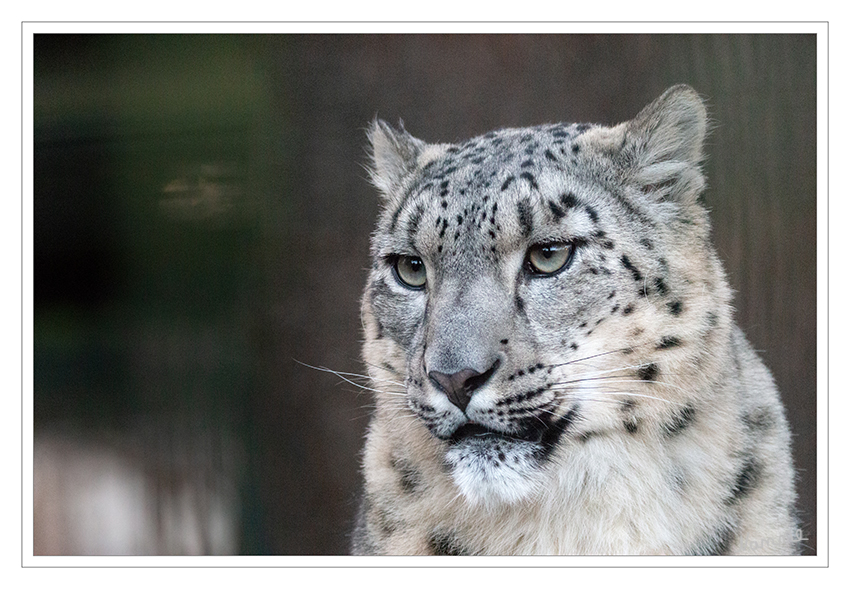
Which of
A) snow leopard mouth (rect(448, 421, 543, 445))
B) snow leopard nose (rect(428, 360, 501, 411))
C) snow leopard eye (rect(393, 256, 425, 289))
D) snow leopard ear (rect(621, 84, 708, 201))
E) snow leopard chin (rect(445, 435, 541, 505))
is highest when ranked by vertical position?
snow leopard ear (rect(621, 84, 708, 201))

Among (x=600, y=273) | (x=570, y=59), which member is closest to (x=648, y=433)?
(x=600, y=273)

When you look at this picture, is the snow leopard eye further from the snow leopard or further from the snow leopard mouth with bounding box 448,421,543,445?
the snow leopard mouth with bounding box 448,421,543,445

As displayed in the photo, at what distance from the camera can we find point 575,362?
220 centimetres

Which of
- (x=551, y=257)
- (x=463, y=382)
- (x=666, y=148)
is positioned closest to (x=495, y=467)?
(x=463, y=382)

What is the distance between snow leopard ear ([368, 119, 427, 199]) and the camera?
262 centimetres

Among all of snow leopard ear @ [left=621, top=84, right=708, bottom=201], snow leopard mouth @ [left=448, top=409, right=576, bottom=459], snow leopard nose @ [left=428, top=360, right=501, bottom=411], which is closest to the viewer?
snow leopard nose @ [left=428, top=360, right=501, bottom=411]

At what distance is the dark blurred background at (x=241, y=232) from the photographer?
8.85ft

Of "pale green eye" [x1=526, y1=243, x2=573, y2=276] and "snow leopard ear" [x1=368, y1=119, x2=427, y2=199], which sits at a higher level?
"snow leopard ear" [x1=368, y1=119, x2=427, y2=199]

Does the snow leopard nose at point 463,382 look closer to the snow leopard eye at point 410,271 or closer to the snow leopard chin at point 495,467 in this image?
the snow leopard chin at point 495,467

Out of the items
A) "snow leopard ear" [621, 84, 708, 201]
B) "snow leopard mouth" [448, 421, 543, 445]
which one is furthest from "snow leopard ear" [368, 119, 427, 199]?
"snow leopard mouth" [448, 421, 543, 445]

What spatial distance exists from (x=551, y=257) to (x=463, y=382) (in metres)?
0.45

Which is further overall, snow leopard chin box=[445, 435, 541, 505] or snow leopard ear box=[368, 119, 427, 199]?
snow leopard ear box=[368, 119, 427, 199]

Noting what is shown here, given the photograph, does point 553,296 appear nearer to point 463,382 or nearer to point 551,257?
point 551,257
